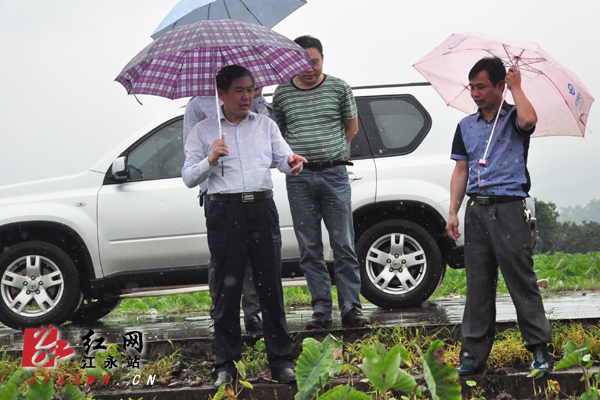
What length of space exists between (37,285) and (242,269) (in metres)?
3.11

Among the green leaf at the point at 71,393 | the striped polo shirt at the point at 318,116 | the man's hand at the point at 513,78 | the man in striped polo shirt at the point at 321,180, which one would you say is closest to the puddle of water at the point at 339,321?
the man in striped polo shirt at the point at 321,180

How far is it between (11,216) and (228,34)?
11.3ft

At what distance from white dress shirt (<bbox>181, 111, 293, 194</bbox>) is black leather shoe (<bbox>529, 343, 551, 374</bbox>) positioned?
1.70 meters

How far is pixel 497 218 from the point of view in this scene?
3.61 metres

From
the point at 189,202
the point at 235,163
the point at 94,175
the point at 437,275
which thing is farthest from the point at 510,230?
the point at 94,175

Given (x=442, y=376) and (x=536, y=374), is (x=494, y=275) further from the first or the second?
(x=442, y=376)

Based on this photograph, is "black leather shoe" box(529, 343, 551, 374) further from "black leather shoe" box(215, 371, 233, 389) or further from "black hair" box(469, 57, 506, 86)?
"black leather shoe" box(215, 371, 233, 389)

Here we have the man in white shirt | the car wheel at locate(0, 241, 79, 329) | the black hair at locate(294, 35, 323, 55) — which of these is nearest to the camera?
the man in white shirt

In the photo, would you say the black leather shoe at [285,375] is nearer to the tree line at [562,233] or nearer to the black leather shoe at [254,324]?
the black leather shoe at [254,324]

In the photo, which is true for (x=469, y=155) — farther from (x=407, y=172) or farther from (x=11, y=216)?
(x=11, y=216)

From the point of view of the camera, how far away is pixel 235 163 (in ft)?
12.1

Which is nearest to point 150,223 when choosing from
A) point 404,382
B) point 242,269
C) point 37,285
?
point 37,285

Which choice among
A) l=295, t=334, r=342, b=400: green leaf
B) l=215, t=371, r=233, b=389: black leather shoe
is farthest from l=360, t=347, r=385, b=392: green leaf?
l=215, t=371, r=233, b=389: black leather shoe

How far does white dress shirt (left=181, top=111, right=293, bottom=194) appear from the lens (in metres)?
3.67
